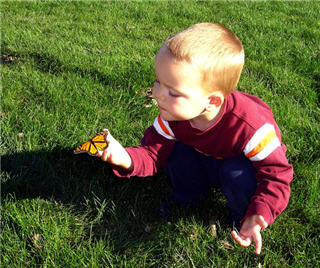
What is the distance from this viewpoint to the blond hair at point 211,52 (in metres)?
1.65

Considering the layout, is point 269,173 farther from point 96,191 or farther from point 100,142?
point 96,191

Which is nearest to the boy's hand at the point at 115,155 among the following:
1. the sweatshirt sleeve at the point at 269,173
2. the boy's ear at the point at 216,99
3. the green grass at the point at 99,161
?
the green grass at the point at 99,161

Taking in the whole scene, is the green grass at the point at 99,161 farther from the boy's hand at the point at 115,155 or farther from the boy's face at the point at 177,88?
the boy's face at the point at 177,88

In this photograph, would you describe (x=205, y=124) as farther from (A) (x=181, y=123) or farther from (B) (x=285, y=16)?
(B) (x=285, y=16)

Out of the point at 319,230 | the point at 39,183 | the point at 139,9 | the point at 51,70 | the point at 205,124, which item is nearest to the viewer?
the point at 205,124

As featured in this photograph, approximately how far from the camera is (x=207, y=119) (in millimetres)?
2031

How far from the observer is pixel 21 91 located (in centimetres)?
333

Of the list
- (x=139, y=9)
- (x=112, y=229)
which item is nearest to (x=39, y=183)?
(x=112, y=229)

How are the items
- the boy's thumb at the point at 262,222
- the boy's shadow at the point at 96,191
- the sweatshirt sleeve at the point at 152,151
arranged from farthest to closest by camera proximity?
the boy's shadow at the point at 96,191
the sweatshirt sleeve at the point at 152,151
the boy's thumb at the point at 262,222

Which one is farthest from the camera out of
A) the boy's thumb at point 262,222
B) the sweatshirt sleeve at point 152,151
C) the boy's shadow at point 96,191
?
the boy's shadow at point 96,191

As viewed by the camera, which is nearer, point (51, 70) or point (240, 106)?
point (240, 106)

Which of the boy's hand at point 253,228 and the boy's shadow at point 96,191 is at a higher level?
the boy's hand at point 253,228

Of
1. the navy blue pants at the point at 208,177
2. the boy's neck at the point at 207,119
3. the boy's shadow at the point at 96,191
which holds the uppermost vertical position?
the boy's neck at the point at 207,119

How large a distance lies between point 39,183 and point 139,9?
391cm
